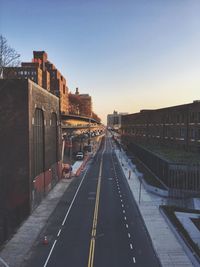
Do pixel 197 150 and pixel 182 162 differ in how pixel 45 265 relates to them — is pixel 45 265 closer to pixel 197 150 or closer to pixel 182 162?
pixel 182 162

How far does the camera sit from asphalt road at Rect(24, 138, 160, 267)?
21.1 m

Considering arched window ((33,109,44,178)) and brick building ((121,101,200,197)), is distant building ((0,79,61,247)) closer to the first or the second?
arched window ((33,109,44,178))

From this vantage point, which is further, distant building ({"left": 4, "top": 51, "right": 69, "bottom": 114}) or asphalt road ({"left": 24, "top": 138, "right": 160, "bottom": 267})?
distant building ({"left": 4, "top": 51, "right": 69, "bottom": 114})

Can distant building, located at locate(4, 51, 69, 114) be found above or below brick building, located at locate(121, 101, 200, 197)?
above

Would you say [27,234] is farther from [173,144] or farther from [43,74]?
[43,74]

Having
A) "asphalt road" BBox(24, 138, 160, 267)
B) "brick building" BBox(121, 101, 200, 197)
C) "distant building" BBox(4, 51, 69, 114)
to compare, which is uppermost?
"distant building" BBox(4, 51, 69, 114)

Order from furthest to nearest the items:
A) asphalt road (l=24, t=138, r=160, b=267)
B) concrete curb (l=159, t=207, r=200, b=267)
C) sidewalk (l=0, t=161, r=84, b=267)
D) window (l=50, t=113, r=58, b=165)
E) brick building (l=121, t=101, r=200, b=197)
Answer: window (l=50, t=113, r=58, b=165) < brick building (l=121, t=101, r=200, b=197) < sidewalk (l=0, t=161, r=84, b=267) < asphalt road (l=24, t=138, r=160, b=267) < concrete curb (l=159, t=207, r=200, b=267)

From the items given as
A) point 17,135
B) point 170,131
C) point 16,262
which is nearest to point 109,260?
point 16,262

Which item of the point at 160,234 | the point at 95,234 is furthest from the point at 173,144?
the point at 95,234

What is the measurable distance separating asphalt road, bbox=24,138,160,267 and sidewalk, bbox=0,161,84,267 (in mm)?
681

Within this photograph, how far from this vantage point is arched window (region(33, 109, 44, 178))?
115 feet

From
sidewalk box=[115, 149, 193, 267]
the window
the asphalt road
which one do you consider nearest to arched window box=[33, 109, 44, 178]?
the asphalt road

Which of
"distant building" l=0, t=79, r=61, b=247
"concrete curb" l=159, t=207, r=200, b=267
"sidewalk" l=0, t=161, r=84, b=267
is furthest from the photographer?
"distant building" l=0, t=79, r=61, b=247

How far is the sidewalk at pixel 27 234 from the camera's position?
2152 cm
